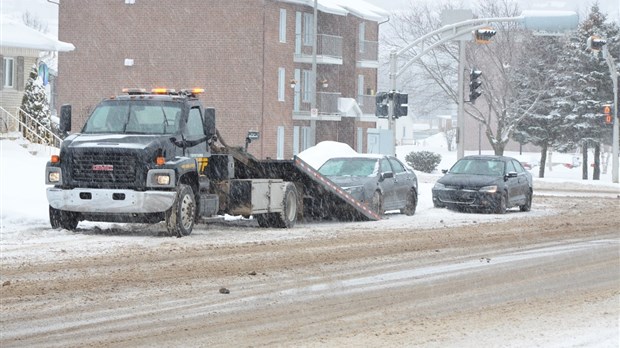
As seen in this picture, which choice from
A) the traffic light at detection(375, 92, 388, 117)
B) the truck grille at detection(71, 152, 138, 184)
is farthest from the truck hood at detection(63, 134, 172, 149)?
the traffic light at detection(375, 92, 388, 117)

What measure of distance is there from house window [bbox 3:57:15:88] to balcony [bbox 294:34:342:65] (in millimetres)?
24867

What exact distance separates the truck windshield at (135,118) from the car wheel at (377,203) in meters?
6.62

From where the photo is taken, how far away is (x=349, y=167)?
27.3 m

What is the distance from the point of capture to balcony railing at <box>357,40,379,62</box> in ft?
239

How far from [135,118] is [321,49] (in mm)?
46854

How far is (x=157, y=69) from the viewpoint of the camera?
62.6m

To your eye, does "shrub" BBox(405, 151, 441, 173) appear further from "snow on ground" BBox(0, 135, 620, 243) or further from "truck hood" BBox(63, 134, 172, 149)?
"truck hood" BBox(63, 134, 172, 149)

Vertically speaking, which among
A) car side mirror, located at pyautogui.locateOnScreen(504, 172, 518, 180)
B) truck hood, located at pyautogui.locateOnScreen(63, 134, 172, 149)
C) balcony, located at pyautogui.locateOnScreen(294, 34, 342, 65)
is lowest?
car side mirror, located at pyautogui.locateOnScreen(504, 172, 518, 180)

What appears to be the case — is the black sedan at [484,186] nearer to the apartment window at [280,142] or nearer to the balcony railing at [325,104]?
the apartment window at [280,142]

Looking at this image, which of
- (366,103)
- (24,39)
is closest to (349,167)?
(24,39)

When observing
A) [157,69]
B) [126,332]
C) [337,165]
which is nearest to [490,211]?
[337,165]

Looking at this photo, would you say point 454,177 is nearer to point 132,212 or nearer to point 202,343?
point 132,212

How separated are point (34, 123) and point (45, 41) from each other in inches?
107

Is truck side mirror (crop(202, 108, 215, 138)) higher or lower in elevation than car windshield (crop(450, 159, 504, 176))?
higher
